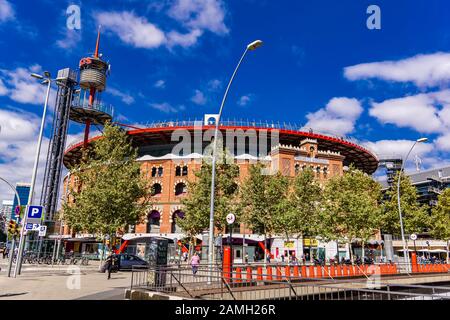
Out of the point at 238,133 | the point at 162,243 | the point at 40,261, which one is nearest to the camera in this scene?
the point at 162,243

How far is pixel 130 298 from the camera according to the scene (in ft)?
40.9

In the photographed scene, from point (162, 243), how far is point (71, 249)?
45.7 meters

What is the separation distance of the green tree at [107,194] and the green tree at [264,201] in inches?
414

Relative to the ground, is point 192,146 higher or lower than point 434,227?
higher

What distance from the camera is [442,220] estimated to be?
42.2m

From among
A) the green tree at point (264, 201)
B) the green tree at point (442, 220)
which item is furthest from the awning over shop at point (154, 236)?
the green tree at point (442, 220)

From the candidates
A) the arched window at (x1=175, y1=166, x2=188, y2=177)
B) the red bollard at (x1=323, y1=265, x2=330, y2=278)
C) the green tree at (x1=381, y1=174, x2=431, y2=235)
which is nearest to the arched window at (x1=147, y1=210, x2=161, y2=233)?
the arched window at (x1=175, y1=166, x2=188, y2=177)

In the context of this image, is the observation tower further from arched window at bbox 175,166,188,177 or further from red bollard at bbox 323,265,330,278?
red bollard at bbox 323,265,330,278

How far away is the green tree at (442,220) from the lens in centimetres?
4059

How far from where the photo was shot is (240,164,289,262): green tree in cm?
3463

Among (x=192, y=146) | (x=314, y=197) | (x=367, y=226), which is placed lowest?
(x=367, y=226)
